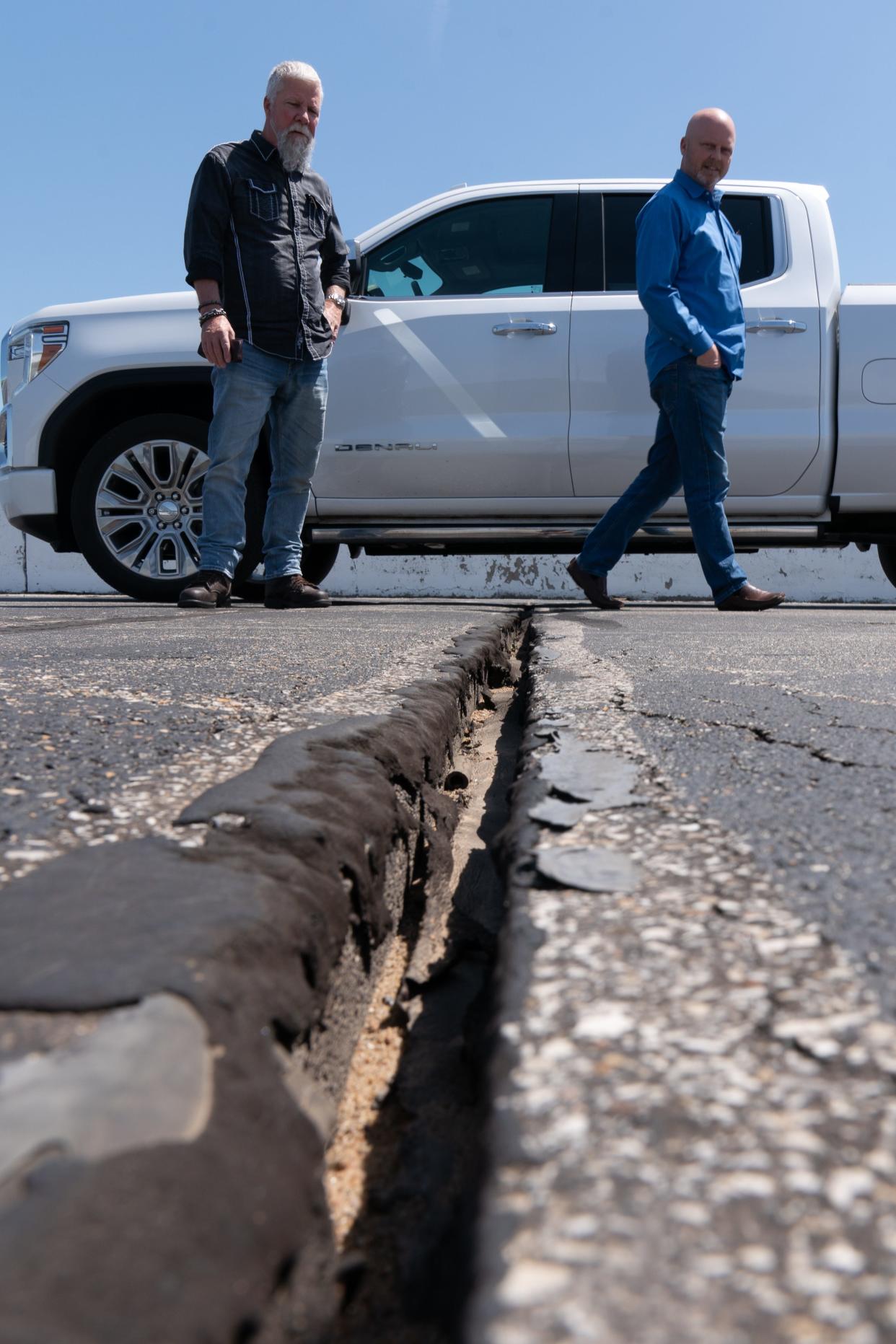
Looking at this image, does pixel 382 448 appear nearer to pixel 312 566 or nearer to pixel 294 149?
pixel 312 566

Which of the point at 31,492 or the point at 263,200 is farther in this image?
the point at 31,492

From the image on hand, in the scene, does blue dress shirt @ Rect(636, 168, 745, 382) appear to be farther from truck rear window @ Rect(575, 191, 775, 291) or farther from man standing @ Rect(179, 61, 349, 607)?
man standing @ Rect(179, 61, 349, 607)

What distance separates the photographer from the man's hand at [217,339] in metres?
3.58

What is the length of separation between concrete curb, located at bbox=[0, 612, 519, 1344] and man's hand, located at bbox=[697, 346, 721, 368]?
3.05 metres

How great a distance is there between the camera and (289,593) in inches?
161

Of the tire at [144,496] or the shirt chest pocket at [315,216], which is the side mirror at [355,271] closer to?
the shirt chest pocket at [315,216]

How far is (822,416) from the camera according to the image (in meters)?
4.54

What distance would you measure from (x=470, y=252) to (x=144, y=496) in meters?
1.74

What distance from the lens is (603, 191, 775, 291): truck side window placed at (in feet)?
15.4

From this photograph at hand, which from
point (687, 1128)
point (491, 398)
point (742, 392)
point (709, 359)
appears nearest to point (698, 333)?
point (709, 359)

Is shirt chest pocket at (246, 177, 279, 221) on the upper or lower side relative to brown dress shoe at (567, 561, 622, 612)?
upper

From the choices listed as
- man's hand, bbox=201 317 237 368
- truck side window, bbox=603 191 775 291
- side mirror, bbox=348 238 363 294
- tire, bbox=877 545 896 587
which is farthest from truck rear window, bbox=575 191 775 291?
tire, bbox=877 545 896 587

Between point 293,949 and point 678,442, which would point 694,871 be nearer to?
point 293,949

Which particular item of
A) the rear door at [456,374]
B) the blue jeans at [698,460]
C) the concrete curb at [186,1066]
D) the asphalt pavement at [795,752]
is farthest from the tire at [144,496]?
the concrete curb at [186,1066]
